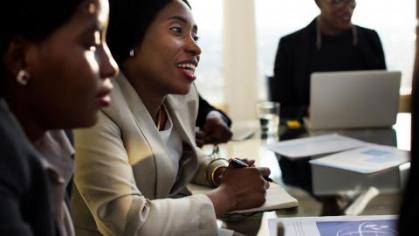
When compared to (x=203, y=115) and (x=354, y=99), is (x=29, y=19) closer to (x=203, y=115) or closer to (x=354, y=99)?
(x=203, y=115)

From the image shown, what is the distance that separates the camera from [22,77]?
62 cm

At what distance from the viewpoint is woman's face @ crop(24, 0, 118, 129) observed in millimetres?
630

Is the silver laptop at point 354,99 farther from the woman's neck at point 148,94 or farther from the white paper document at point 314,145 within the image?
the woman's neck at point 148,94

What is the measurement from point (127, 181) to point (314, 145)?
100 centimetres

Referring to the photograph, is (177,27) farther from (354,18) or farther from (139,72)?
(354,18)

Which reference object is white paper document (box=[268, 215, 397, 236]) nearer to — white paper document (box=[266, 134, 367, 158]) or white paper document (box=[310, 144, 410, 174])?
white paper document (box=[310, 144, 410, 174])

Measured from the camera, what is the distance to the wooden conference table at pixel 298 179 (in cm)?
114

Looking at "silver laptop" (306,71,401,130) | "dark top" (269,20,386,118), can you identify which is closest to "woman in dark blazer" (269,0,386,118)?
"dark top" (269,20,386,118)

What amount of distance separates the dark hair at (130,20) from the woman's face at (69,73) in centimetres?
51

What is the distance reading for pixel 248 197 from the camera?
46.5 inches

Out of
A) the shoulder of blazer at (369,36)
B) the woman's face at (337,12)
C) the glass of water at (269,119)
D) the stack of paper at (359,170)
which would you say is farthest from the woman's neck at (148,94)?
the shoulder of blazer at (369,36)

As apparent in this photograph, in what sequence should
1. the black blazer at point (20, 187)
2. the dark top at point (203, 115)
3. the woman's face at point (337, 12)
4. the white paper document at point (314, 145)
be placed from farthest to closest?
the woman's face at point (337, 12)
the dark top at point (203, 115)
the white paper document at point (314, 145)
the black blazer at point (20, 187)

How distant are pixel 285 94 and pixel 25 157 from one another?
2145 mm

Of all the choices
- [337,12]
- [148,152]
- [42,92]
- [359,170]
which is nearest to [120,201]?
[148,152]
